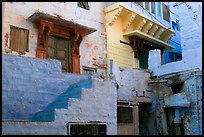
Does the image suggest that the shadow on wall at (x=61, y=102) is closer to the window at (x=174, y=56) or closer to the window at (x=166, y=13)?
the window at (x=166, y=13)

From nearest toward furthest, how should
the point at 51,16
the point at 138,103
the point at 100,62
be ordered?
1. the point at 51,16
2. the point at 138,103
3. the point at 100,62

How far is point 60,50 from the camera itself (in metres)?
13.0

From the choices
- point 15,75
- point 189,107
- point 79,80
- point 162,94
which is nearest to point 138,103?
point 162,94

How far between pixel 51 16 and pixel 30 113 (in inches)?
161

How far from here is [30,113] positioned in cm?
966

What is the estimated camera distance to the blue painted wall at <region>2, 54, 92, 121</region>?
9336 mm

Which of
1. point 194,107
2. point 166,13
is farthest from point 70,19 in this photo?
point 166,13

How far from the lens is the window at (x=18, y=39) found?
11617 mm

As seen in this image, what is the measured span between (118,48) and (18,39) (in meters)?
5.08

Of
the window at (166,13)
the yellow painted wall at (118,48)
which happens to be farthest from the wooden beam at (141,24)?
the window at (166,13)

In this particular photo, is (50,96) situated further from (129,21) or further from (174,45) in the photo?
(174,45)

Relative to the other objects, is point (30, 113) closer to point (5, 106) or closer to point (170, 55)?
point (5, 106)

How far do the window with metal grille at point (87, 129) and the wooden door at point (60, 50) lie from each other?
4064 millimetres

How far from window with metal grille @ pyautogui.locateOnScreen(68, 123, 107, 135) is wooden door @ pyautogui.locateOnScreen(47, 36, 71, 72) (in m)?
4.06
